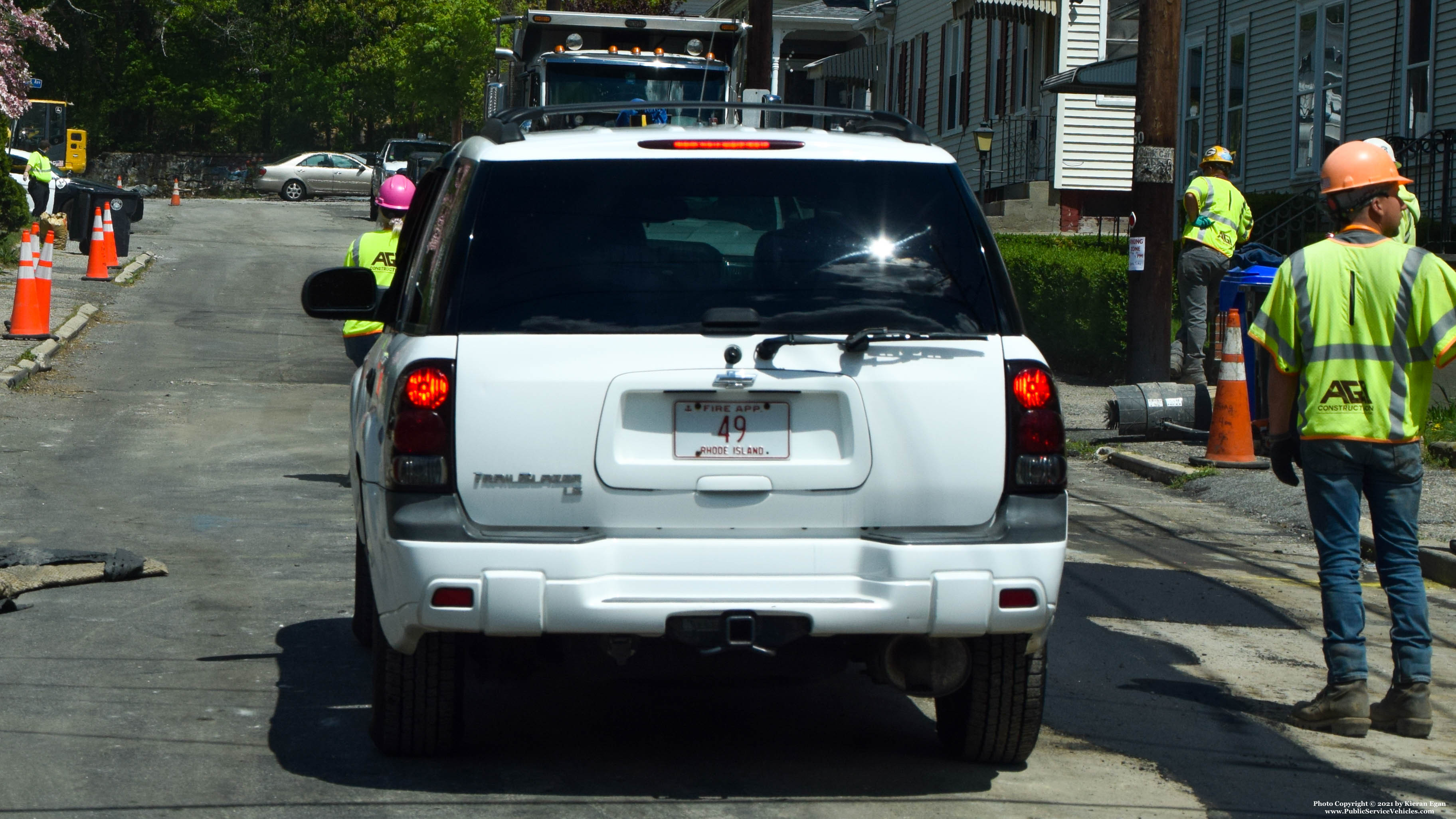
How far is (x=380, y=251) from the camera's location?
34.0 ft

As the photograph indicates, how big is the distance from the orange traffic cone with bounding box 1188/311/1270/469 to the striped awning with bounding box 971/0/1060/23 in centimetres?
1931

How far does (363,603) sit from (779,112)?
2.41 metres

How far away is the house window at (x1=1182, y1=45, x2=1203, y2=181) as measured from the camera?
27.4 m

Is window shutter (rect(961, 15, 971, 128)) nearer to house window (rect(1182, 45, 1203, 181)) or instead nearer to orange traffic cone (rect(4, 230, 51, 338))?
house window (rect(1182, 45, 1203, 181))

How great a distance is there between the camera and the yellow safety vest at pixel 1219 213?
14.9m

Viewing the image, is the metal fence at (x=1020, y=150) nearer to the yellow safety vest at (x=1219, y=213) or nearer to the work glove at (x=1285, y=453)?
the yellow safety vest at (x=1219, y=213)

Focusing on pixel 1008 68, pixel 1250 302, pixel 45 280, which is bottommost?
pixel 45 280

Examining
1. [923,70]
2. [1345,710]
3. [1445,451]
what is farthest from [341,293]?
[923,70]

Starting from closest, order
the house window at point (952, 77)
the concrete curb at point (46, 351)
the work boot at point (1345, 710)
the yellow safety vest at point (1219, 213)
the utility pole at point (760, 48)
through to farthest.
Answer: the work boot at point (1345, 710), the yellow safety vest at point (1219, 213), the concrete curb at point (46, 351), the utility pole at point (760, 48), the house window at point (952, 77)

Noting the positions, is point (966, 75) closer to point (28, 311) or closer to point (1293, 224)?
point (1293, 224)

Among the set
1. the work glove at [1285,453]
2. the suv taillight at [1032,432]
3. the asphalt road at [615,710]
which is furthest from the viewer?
the work glove at [1285,453]

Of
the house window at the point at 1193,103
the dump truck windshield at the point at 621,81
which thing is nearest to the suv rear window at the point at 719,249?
the dump truck windshield at the point at 621,81

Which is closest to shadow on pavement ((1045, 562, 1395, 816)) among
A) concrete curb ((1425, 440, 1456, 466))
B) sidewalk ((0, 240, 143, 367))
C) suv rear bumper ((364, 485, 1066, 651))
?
suv rear bumper ((364, 485, 1066, 651))

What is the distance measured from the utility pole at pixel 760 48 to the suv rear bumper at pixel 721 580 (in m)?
18.5
